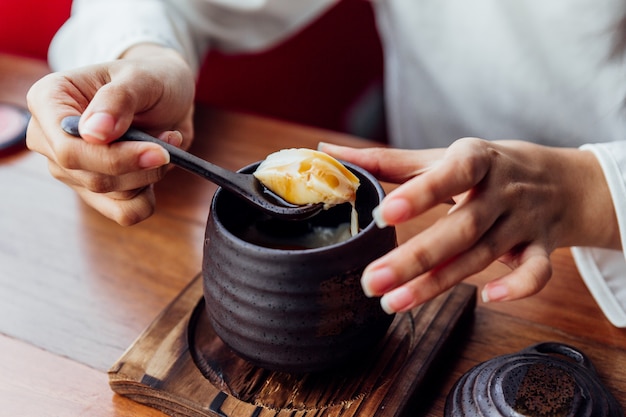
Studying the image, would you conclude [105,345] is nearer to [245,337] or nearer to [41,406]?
[41,406]

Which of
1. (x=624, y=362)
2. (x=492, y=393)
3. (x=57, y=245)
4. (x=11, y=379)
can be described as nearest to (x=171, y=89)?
(x=57, y=245)

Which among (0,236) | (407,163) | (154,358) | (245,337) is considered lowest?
(0,236)

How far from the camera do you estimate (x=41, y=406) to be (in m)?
0.83

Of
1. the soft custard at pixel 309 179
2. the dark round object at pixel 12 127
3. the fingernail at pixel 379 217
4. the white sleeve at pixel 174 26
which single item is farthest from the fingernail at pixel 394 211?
the dark round object at pixel 12 127

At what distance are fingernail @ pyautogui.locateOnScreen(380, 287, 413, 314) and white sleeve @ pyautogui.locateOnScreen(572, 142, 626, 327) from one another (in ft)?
1.28

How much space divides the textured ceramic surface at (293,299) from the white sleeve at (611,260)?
0.35m

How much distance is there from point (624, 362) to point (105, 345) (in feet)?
2.24

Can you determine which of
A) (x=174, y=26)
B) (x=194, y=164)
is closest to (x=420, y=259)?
(x=194, y=164)

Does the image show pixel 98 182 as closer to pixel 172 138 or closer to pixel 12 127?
pixel 172 138

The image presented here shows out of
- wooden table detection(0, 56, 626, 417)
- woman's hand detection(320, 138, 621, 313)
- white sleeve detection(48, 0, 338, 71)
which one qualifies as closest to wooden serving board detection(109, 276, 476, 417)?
wooden table detection(0, 56, 626, 417)

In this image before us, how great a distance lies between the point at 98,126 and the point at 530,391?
1.77ft

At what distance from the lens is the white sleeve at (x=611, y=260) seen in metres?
0.93

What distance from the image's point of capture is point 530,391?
699 millimetres

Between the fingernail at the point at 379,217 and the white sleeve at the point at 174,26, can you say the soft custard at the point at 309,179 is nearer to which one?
the fingernail at the point at 379,217
